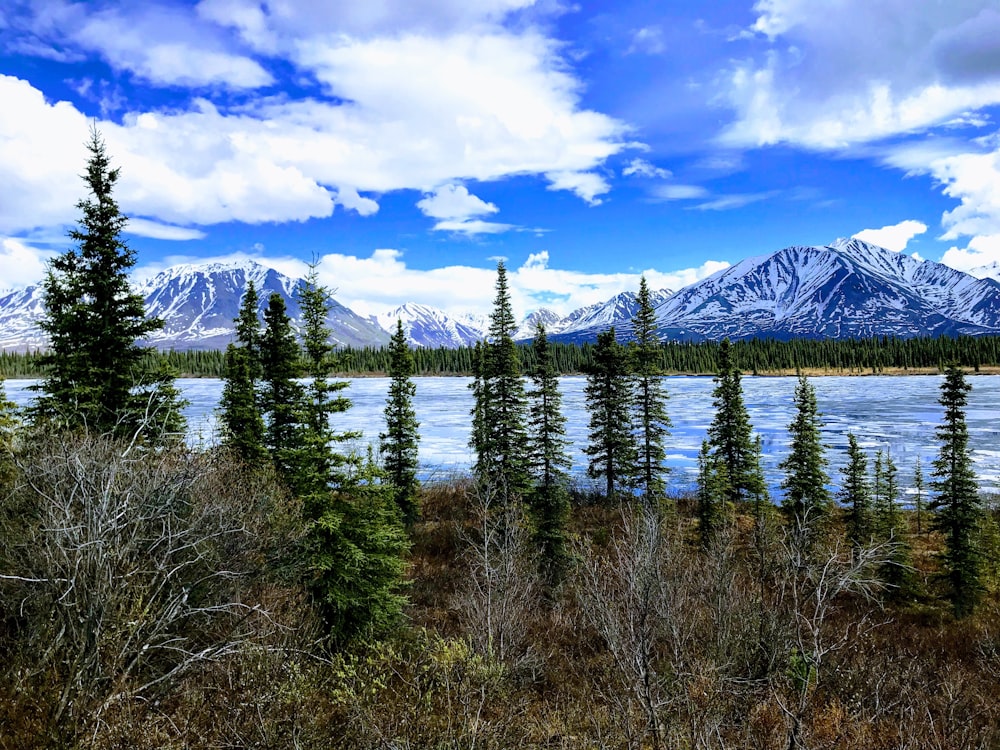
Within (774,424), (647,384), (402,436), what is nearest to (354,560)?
(402,436)

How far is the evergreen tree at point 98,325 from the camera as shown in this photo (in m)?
19.0

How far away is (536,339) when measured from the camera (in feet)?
112

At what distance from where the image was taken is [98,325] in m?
19.3

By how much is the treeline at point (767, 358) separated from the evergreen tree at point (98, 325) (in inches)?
4461

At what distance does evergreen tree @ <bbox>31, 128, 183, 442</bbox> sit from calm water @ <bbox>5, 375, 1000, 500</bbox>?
28.4ft

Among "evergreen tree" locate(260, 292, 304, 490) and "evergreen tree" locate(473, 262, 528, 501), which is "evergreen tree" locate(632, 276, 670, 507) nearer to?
"evergreen tree" locate(473, 262, 528, 501)

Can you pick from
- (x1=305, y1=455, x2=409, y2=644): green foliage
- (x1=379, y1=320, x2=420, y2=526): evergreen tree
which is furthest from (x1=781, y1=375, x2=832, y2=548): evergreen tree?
(x1=305, y1=455, x2=409, y2=644): green foliage

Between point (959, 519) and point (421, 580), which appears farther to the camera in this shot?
point (421, 580)

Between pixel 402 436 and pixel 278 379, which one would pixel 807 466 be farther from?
pixel 278 379

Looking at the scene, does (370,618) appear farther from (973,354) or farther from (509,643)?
(973,354)

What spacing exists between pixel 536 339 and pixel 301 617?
72.5 ft

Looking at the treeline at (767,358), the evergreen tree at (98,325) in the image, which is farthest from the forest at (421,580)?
the treeline at (767,358)

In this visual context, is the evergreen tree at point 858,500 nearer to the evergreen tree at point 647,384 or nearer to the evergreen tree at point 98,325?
the evergreen tree at point 647,384

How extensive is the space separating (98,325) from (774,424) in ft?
196
